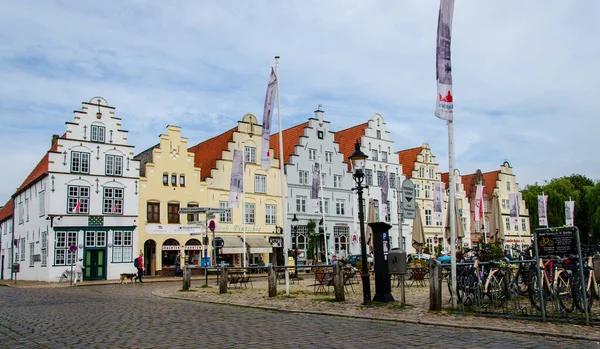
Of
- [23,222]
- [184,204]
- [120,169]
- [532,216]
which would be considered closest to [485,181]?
[532,216]

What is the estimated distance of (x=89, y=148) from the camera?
3978 centimetres

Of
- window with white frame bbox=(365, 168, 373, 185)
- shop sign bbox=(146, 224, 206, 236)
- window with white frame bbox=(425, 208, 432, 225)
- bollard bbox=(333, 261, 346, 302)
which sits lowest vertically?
bollard bbox=(333, 261, 346, 302)

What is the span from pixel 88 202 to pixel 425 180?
122 feet

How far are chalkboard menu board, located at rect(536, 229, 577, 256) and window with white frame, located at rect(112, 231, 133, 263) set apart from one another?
1330 inches

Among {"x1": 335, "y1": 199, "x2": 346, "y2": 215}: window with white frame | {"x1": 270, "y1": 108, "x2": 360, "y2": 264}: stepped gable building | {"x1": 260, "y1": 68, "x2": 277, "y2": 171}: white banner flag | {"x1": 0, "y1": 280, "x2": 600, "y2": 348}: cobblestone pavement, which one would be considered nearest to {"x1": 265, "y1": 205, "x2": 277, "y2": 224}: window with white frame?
{"x1": 270, "y1": 108, "x2": 360, "y2": 264}: stepped gable building

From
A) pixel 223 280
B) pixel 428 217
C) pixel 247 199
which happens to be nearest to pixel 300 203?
pixel 247 199

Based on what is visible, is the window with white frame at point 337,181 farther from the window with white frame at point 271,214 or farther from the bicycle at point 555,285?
the bicycle at point 555,285

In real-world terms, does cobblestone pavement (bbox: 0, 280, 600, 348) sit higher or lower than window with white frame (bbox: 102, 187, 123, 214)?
lower

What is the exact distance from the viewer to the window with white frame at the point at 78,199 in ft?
126

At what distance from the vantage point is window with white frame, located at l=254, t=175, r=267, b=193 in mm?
47844

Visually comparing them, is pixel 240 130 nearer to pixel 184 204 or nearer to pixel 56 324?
pixel 184 204

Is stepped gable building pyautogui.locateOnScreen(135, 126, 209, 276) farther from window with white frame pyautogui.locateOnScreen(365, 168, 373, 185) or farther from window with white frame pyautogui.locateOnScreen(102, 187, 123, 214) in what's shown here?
window with white frame pyautogui.locateOnScreen(365, 168, 373, 185)

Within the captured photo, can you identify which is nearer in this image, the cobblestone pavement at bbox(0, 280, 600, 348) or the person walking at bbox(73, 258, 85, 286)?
the cobblestone pavement at bbox(0, 280, 600, 348)

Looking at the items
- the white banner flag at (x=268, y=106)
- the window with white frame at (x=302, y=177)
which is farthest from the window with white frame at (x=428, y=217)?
the white banner flag at (x=268, y=106)
